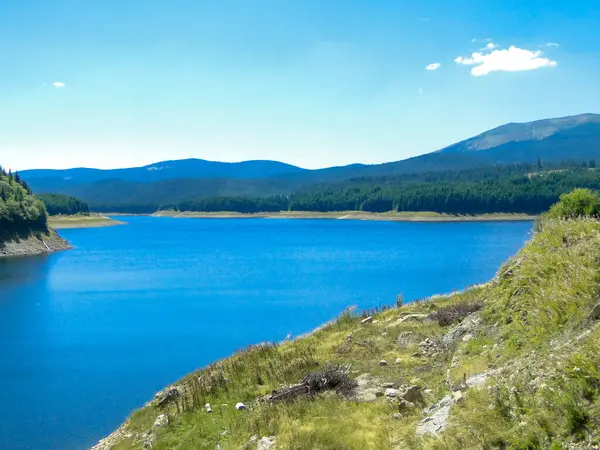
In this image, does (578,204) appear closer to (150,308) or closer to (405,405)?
(405,405)

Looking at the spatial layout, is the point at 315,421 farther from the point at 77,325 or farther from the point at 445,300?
the point at 77,325

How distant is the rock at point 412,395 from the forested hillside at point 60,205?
189160 millimetres

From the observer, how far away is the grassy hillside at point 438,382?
7406mm

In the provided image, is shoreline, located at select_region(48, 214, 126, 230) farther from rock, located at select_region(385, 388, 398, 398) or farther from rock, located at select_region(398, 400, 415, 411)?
rock, located at select_region(398, 400, 415, 411)

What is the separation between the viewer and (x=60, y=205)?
184125mm

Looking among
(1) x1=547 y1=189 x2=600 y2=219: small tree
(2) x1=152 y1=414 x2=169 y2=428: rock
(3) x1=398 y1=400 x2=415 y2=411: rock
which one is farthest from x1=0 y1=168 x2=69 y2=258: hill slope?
(3) x1=398 y1=400 x2=415 y2=411: rock

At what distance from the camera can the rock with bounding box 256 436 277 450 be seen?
34.1 feet

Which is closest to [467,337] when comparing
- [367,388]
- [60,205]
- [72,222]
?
[367,388]

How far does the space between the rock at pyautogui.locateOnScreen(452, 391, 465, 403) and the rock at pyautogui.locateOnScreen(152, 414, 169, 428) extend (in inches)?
328

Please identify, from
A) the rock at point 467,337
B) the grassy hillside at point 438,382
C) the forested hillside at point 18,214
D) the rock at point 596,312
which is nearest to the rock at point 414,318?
the grassy hillside at point 438,382

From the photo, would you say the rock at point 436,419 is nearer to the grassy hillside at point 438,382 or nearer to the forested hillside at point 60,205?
the grassy hillside at point 438,382

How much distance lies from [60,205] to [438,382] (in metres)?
194

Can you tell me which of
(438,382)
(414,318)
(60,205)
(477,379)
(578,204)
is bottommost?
(414,318)

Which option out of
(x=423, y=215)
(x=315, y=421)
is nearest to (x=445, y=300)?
(x=315, y=421)
